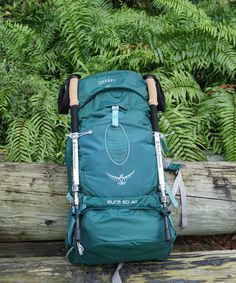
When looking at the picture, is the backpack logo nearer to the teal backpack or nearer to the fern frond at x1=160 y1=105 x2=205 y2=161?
the teal backpack

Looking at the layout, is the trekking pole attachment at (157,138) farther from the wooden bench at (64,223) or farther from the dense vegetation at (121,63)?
the dense vegetation at (121,63)

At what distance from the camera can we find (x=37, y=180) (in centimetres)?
315

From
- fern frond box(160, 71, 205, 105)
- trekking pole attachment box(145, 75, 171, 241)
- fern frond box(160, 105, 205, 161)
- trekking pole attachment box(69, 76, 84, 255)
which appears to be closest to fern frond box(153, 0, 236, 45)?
fern frond box(160, 71, 205, 105)

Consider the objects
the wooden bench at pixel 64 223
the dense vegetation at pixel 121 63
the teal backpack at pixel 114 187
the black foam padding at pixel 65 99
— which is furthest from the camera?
the dense vegetation at pixel 121 63

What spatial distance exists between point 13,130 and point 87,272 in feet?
6.13

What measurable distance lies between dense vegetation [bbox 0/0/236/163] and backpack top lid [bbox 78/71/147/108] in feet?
4.19

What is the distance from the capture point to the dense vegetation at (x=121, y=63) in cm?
413

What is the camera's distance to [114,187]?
245 centimetres

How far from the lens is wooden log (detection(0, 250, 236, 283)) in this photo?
2686 millimetres

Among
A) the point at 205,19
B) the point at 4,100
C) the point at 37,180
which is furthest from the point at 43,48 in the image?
the point at 37,180

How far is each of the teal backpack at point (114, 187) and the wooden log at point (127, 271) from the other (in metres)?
0.10

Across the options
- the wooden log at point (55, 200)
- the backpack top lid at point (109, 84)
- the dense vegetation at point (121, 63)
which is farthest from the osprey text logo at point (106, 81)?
the dense vegetation at point (121, 63)

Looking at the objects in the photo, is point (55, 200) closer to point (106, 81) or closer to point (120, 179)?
point (120, 179)

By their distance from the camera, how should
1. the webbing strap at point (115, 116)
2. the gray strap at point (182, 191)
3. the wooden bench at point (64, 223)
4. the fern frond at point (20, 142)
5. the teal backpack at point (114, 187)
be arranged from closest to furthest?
1. the teal backpack at point (114, 187)
2. the webbing strap at point (115, 116)
3. the wooden bench at point (64, 223)
4. the gray strap at point (182, 191)
5. the fern frond at point (20, 142)
